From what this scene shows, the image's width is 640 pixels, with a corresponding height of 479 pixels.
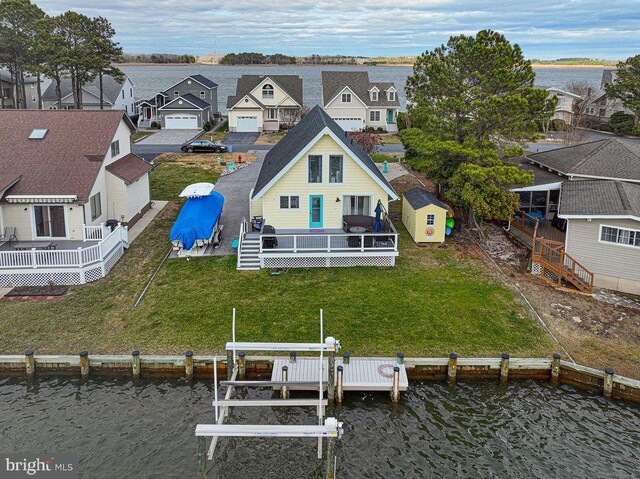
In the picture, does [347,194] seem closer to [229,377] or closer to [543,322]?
[543,322]

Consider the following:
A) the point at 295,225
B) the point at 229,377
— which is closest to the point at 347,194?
the point at 295,225

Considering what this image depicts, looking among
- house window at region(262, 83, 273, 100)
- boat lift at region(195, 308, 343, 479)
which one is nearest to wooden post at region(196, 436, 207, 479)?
boat lift at region(195, 308, 343, 479)

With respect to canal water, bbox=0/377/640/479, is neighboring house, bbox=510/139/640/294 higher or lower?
higher

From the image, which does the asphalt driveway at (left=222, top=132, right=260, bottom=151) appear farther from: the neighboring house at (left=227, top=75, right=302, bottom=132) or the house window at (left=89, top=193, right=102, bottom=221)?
the house window at (left=89, top=193, right=102, bottom=221)

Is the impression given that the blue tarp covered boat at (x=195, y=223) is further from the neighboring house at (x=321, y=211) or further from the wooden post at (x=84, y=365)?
the wooden post at (x=84, y=365)

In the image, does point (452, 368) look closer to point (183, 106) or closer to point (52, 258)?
point (52, 258)

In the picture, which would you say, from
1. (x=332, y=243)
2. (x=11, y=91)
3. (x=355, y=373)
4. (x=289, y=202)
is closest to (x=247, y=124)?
(x=11, y=91)
